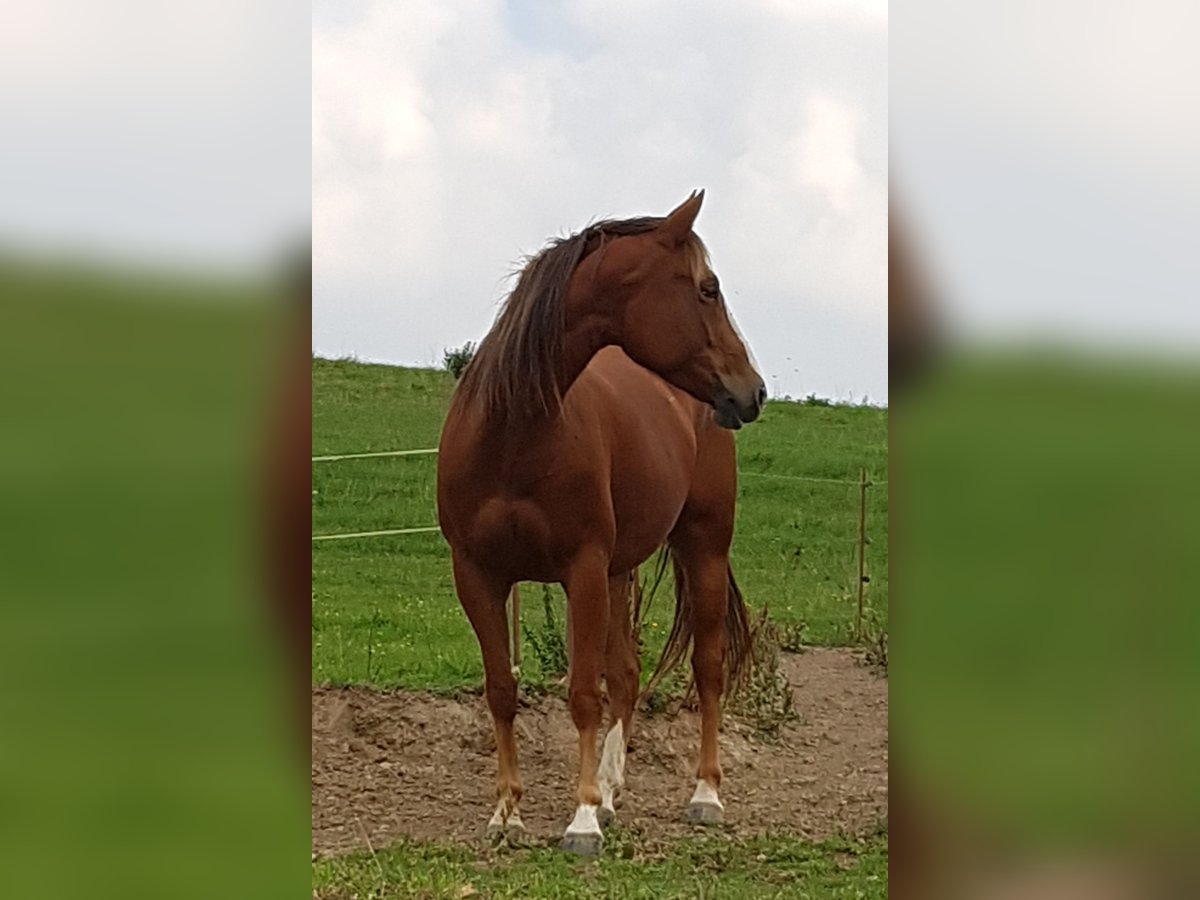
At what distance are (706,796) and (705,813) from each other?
0.13 ft

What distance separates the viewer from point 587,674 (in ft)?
9.69

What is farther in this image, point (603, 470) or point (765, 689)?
point (765, 689)

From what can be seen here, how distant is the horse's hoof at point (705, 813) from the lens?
120 inches

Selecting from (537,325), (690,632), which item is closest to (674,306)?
(537,325)

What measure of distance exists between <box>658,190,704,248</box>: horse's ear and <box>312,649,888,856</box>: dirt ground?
1011mm

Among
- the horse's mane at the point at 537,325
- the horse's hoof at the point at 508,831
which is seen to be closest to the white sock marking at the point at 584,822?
the horse's hoof at the point at 508,831

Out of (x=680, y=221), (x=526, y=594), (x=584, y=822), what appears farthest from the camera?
(x=526, y=594)

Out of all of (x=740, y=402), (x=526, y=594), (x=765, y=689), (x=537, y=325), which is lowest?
(x=765, y=689)

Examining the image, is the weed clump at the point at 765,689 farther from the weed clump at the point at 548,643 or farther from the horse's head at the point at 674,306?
the horse's head at the point at 674,306

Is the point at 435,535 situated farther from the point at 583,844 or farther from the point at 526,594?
the point at 583,844
